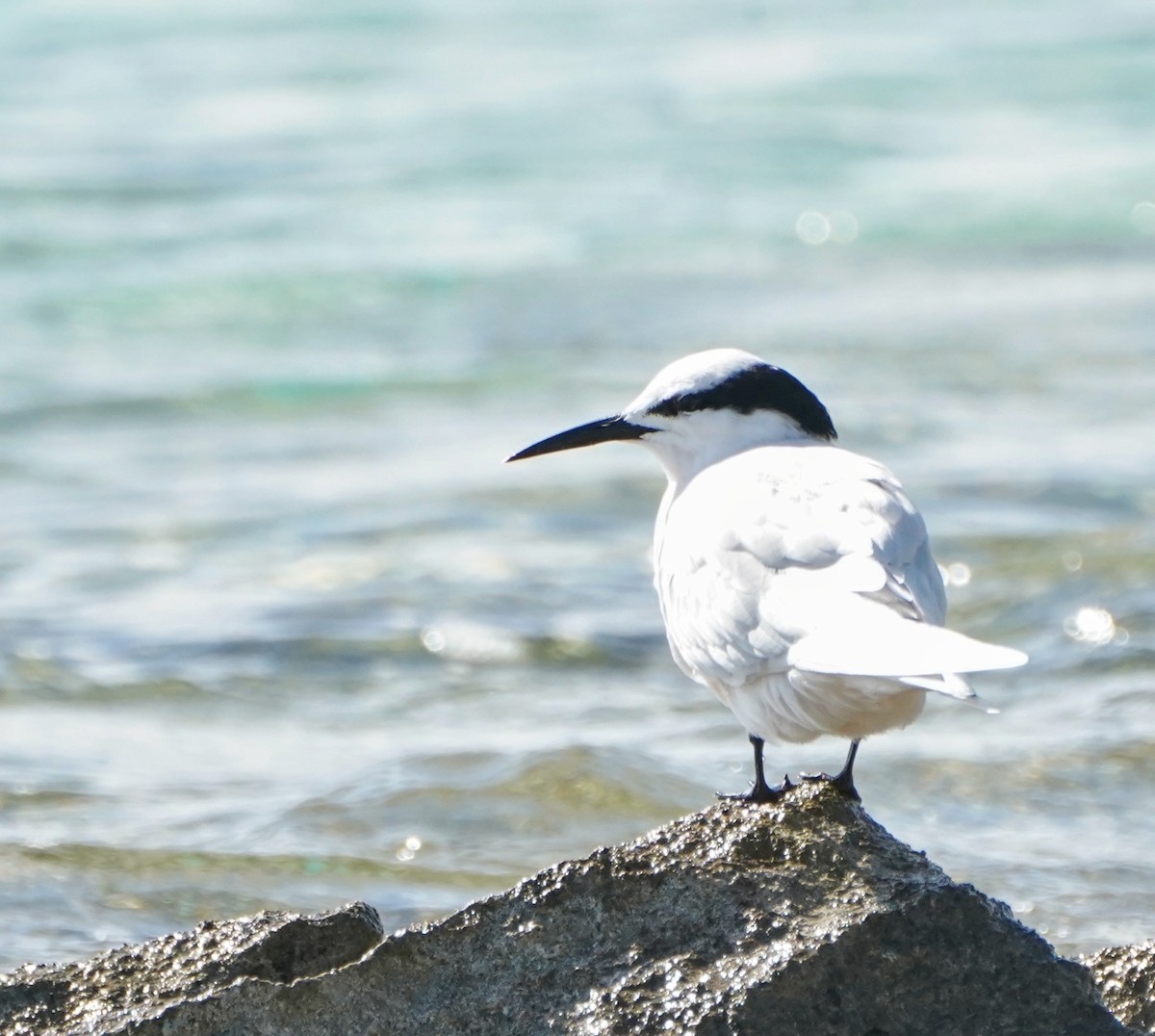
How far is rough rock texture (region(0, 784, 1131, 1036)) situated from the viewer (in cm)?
332

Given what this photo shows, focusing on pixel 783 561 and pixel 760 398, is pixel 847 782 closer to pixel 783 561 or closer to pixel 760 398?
pixel 783 561

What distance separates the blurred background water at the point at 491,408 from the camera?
624cm

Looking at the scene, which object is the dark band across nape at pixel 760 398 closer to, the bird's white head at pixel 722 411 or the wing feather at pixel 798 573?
the bird's white head at pixel 722 411

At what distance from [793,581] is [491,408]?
7539 millimetres

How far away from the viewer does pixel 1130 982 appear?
3.80 m

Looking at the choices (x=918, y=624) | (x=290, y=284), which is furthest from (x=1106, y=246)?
(x=918, y=624)

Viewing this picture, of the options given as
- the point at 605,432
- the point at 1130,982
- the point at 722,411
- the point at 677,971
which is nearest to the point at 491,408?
the point at 605,432

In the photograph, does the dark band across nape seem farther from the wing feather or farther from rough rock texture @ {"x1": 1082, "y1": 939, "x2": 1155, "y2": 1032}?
rough rock texture @ {"x1": 1082, "y1": 939, "x2": 1155, "y2": 1032}

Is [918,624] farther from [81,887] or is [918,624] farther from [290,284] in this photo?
[290,284]

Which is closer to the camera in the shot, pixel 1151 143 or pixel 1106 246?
pixel 1106 246

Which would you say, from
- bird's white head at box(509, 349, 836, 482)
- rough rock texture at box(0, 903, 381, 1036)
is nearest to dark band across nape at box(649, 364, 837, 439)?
bird's white head at box(509, 349, 836, 482)

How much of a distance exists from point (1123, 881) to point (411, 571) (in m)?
3.99

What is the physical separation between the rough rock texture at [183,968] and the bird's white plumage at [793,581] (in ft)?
Answer: 3.10

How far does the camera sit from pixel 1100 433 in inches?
412
